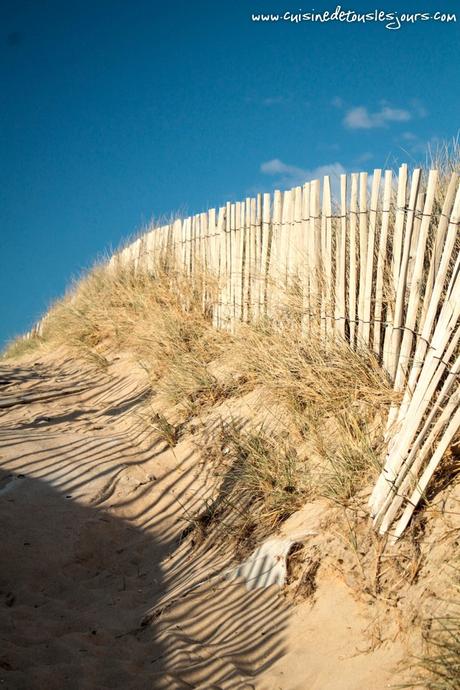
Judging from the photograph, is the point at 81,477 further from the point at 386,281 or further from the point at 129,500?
the point at 386,281

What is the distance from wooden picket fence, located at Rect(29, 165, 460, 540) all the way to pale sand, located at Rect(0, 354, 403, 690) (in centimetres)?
68

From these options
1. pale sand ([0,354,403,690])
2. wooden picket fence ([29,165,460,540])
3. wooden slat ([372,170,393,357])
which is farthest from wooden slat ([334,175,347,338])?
pale sand ([0,354,403,690])

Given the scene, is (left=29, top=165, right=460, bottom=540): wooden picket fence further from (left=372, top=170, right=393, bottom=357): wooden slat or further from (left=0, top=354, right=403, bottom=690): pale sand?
(left=0, top=354, right=403, bottom=690): pale sand

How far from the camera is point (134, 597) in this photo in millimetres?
3641

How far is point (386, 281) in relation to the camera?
4539 millimetres

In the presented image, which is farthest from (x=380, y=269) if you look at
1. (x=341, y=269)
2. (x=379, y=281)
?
(x=341, y=269)

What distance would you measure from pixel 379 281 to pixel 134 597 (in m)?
2.63

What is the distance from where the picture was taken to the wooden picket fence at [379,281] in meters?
3.19

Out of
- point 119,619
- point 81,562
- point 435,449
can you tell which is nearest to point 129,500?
point 81,562

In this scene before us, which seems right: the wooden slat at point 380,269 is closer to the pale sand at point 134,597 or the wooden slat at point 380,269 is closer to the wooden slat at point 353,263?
the wooden slat at point 353,263

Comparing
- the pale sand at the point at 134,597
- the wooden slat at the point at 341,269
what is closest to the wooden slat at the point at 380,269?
the wooden slat at the point at 341,269

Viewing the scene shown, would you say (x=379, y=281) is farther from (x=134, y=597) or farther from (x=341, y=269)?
A: (x=134, y=597)

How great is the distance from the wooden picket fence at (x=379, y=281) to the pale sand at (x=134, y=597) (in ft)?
2.24

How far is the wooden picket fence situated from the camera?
10.5ft
